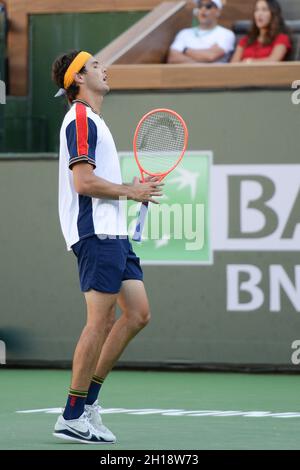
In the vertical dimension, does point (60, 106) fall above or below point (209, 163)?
above

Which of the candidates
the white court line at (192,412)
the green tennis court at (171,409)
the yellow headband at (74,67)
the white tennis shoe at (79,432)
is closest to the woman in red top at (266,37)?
the green tennis court at (171,409)

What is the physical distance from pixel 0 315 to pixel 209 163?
2325mm

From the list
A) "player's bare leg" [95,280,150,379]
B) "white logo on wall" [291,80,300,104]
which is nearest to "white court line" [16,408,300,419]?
"player's bare leg" [95,280,150,379]

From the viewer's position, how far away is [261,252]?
10625mm

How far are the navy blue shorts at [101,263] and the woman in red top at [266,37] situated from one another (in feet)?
17.3

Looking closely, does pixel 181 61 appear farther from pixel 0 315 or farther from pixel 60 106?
pixel 0 315

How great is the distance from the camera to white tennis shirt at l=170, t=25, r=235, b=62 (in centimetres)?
1190

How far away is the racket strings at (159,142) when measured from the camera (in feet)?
23.8

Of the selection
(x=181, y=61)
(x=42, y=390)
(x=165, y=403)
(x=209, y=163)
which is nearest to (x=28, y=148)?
(x=181, y=61)

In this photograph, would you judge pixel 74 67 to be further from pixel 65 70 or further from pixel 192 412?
pixel 192 412

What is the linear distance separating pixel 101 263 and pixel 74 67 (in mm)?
1086

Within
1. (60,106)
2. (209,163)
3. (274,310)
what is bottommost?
(274,310)

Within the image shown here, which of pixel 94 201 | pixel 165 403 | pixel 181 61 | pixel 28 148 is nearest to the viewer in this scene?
pixel 94 201

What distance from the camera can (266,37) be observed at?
38.2 feet
